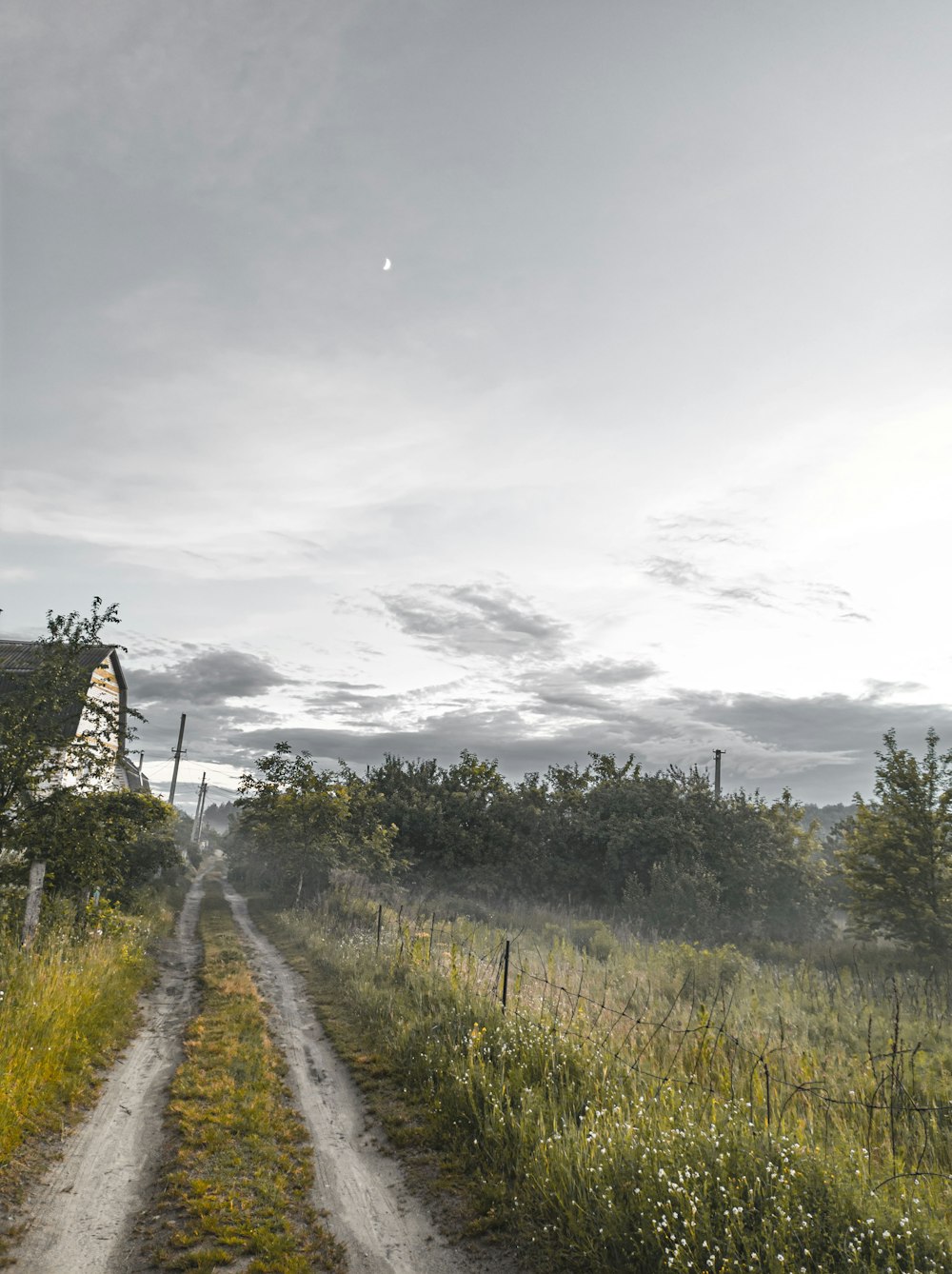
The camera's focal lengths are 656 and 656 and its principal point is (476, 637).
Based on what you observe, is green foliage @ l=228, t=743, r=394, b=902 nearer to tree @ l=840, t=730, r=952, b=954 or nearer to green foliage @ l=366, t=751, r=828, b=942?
green foliage @ l=366, t=751, r=828, b=942

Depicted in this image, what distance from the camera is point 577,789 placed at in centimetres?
4275

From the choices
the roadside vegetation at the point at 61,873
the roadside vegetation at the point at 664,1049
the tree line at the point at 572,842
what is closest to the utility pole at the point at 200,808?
the tree line at the point at 572,842

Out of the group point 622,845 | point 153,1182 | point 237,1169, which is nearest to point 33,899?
point 153,1182

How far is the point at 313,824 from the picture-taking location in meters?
29.5

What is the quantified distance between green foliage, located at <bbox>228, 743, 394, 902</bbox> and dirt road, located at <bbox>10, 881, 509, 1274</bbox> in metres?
18.9

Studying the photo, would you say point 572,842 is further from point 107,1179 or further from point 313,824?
point 107,1179

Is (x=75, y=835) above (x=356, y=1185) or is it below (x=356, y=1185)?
above

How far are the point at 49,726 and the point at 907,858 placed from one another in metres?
24.0

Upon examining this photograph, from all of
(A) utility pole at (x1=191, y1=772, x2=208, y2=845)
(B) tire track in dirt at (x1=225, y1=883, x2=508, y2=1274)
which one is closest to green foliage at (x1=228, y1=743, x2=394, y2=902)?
(B) tire track in dirt at (x1=225, y1=883, x2=508, y2=1274)

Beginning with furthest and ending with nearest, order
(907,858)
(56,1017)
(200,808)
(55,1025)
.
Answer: (200,808)
(907,858)
(56,1017)
(55,1025)

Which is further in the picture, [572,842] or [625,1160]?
[572,842]

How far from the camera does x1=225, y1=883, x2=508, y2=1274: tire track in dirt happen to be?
5332mm

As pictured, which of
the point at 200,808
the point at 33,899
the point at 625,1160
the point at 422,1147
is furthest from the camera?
the point at 200,808

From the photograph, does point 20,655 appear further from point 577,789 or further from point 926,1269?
point 926,1269
